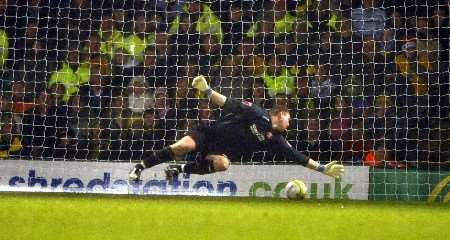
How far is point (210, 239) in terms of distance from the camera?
3.85 m

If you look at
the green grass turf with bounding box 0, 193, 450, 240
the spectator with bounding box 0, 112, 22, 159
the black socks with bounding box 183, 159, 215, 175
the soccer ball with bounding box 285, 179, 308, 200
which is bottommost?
the green grass turf with bounding box 0, 193, 450, 240

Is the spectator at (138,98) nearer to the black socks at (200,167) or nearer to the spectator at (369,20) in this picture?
the black socks at (200,167)

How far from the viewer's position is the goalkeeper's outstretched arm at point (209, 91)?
6391 mm

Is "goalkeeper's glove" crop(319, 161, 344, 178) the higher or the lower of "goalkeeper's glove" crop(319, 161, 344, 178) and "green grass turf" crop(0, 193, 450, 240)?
the higher

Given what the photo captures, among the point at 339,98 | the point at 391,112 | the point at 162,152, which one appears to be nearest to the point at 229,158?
the point at 162,152

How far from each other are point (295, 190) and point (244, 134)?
0.84 meters

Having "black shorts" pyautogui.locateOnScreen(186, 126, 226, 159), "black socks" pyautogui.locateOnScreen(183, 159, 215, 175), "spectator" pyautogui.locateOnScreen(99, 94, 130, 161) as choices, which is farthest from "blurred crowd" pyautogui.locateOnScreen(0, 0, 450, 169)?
"black socks" pyautogui.locateOnScreen(183, 159, 215, 175)

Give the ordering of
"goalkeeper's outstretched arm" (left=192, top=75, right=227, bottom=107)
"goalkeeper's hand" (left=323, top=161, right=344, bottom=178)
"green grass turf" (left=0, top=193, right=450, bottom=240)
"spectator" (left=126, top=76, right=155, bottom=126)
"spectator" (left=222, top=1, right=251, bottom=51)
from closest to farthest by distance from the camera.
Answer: "green grass turf" (left=0, top=193, right=450, bottom=240)
"goalkeeper's hand" (left=323, top=161, right=344, bottom=178)
"goalkeeper's outstretched arm" (left=192, top=75, right=227, bottom=107)
"spectator" (left=126, top=76, right=155, bottom=126)
"spectator" (left=222, top=1, right=251, bottom=51)

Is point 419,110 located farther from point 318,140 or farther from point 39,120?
point 39,120

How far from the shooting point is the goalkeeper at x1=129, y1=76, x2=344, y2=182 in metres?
6.30

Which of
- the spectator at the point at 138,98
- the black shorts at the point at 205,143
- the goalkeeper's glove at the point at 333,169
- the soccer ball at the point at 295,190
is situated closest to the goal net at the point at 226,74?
the spectator at the point at 138,98

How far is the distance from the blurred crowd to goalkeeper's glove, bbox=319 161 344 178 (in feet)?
1.26

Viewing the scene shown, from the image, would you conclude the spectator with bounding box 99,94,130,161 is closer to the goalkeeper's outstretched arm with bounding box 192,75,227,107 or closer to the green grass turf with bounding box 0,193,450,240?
the goalkeeper's outstretched arm with bounding box 192,75,227,107

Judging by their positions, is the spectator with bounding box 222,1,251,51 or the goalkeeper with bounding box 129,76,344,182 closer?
the goalkeeper with bounding box 129,76,344,182
